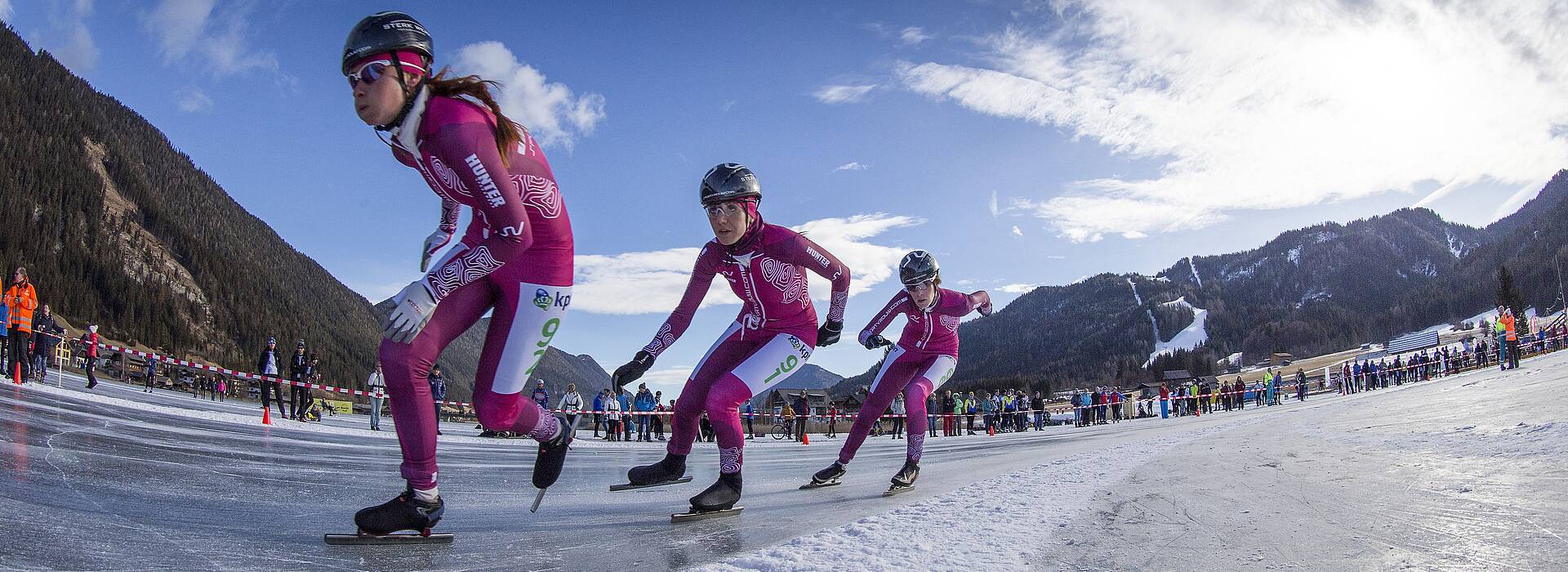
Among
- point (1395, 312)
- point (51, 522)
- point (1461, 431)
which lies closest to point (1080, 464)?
point (1461, 431)

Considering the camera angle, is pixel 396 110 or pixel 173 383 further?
pixel 173 383

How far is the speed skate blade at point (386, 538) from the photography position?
113 inches

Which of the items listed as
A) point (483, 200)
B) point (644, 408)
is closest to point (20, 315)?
point (644, 408)

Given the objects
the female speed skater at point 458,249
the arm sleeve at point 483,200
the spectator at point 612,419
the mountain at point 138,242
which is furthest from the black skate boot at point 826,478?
the mountain at point 138,242

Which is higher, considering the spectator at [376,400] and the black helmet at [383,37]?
the black helmet at [383,37]

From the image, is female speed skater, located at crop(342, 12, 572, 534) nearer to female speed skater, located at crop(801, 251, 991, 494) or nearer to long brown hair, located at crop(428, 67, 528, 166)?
long brown hair, located at crop(428, 67, 528, 166)

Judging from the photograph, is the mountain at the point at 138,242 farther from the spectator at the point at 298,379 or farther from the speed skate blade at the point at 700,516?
the speed skate blade at the point at 700,516

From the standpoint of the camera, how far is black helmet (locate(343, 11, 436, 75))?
3078 mm

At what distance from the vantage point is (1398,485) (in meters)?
3.29

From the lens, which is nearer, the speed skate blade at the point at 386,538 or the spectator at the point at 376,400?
the speed skate blade at the point at 386,538

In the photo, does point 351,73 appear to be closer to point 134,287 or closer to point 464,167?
point 464,167

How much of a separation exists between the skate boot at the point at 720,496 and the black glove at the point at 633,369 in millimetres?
965

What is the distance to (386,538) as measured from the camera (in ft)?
9.82

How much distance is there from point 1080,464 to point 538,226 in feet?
14.4
